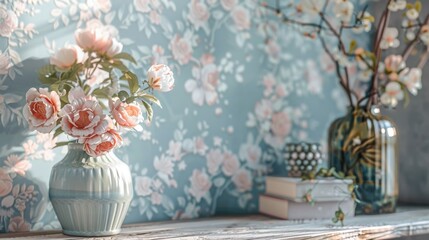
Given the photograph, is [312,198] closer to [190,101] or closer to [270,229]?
[270,229]

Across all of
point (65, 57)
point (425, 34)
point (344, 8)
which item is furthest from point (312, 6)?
point (65, 57)

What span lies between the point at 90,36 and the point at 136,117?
23cm

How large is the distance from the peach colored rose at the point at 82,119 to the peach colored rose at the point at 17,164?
225 millimetres

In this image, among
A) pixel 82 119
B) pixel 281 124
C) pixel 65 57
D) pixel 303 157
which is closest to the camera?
pixel 82 119

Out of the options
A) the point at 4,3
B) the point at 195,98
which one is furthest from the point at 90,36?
the point at 195,98

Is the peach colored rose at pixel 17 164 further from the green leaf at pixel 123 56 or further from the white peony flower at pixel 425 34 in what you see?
the white peony flower at pixel 425 34

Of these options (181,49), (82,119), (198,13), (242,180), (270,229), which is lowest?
(270,229)

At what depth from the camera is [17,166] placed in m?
1.38

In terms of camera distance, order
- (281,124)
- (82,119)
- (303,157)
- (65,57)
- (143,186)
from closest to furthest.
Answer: (82,119), (65,57), (143,186), (303,157), (281,124)

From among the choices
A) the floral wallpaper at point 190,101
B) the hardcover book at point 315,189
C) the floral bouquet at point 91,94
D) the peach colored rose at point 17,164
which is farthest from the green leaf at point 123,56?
the hardcover book at point 315,189

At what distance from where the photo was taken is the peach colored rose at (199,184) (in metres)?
1.65

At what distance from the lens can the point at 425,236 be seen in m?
1.75

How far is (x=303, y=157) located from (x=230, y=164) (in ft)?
0.69

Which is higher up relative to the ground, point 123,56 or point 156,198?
point 123,56
